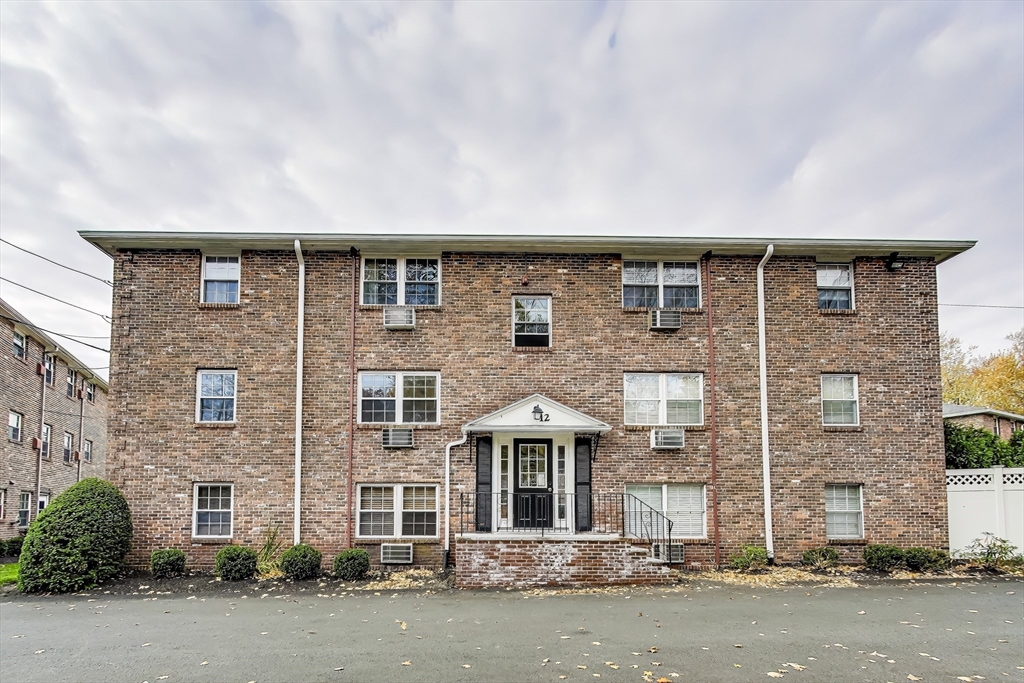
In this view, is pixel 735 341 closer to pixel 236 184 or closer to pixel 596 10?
pixel 596 10

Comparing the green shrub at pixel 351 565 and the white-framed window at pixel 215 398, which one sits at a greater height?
the white-framed window at pixel 215 398

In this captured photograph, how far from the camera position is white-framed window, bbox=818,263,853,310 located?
1415 cm

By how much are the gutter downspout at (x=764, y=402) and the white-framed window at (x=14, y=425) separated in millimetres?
22022

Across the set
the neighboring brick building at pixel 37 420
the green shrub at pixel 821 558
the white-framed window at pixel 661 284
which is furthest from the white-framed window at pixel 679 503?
the neighboring brick building at pixel 37 420

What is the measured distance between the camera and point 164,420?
44.0 feet

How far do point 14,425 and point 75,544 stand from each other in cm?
1239

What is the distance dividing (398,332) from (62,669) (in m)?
8.06

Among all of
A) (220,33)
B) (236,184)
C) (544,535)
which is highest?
(220,33)

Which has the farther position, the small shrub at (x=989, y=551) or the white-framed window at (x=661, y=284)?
the white-framed window at (x=661, y=284)

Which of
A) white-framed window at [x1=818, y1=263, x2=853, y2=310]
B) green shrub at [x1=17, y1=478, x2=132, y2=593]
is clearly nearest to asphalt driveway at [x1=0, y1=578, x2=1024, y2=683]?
green shrub at [x1=17, y1=478, x2=132, y2=593]

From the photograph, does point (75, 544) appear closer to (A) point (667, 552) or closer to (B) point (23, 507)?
(A) point (667, 552)

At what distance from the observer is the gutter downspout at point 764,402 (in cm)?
1322

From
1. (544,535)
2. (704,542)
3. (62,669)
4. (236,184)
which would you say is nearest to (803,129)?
(704,542)

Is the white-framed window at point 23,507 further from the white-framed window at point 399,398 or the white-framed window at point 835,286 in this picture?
the white-framed window at point 835,286
